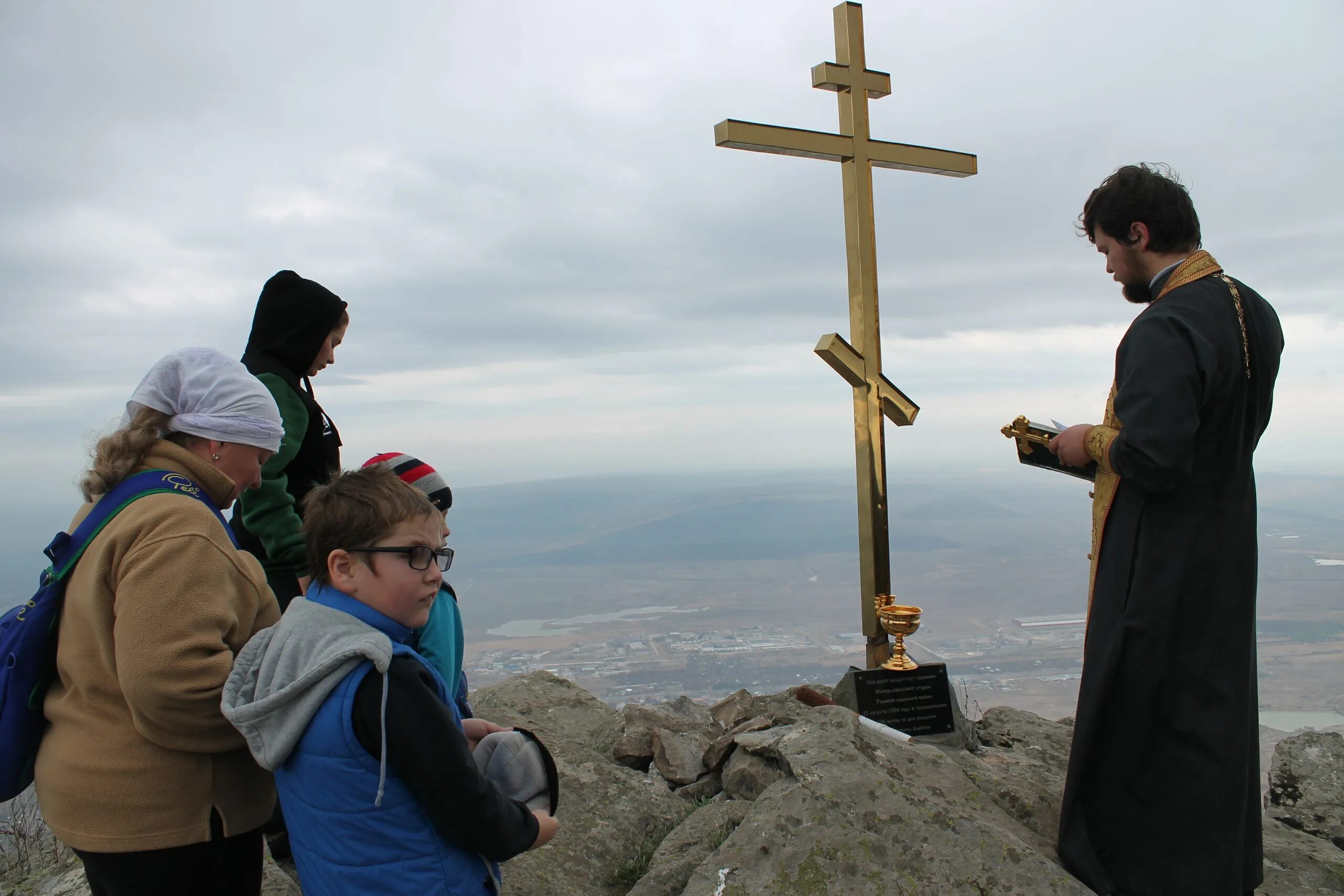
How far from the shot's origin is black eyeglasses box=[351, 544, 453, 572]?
1.87 metres

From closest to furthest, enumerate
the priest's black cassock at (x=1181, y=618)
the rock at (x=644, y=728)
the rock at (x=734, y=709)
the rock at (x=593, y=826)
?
the priest's black cassock at (x=1181, y=618) < the rock at (x=593, y=826) < the rock at (x=644, y=728) < the rock at (x=734, y=709)

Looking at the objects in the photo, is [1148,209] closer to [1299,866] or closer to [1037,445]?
[1037,445]

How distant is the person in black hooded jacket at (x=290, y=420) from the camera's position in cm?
279

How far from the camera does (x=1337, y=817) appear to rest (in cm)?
379

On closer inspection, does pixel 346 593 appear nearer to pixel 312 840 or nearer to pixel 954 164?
pixel 312 840

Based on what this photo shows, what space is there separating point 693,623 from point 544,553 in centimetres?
1116

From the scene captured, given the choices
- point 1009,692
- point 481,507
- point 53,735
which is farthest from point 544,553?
point 53,735

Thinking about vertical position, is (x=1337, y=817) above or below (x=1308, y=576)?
above

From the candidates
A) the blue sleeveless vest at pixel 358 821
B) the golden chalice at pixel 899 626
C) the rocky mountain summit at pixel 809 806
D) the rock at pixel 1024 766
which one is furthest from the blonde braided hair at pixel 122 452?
the golden chalice at pixel 899 626

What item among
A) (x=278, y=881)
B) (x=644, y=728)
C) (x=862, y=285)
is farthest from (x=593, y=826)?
(x=862, y=285)

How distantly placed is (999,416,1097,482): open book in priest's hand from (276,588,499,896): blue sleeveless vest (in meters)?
2.24

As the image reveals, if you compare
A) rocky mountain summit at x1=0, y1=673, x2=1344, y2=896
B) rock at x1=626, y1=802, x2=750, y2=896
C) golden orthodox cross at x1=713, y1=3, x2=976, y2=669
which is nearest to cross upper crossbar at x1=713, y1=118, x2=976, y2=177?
golden orthodox cross at x1=713, y1=3, x2=976, y2=669

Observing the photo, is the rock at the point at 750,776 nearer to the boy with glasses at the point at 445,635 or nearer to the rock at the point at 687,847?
the rock at the point at 687,847

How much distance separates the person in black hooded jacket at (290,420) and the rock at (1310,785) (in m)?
3.84
